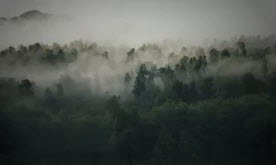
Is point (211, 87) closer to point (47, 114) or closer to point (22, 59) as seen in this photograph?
point (47, 114)

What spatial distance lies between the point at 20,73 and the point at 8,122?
2452 inches

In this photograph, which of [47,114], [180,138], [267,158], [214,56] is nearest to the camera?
[267,158]

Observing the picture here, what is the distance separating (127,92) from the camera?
153375 mm

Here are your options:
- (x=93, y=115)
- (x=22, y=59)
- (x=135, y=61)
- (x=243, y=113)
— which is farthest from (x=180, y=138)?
(x=22, y=59)

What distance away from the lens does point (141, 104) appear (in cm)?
14250

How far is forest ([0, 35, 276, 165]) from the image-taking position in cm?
10644

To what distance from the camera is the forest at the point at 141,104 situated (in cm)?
10644

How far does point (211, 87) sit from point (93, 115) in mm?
39660

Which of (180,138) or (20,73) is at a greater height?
(20,73)


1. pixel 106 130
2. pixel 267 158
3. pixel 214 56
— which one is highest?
pixel 214 56

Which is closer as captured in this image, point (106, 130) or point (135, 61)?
point (106, 130)

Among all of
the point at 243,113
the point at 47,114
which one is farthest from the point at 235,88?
the point at 47,114

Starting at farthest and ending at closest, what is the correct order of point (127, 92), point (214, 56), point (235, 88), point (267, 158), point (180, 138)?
point (214, 56)
point (127, 92)
point (235, 88)
point (180, 138)
point (267, 158)

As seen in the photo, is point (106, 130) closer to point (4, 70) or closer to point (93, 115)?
point (93, 115)
